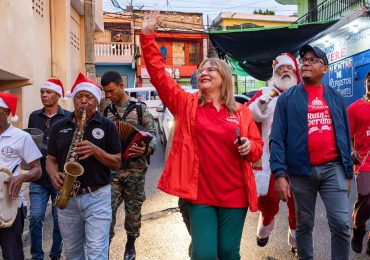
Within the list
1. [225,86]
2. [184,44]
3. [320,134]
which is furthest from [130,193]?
[184,44]

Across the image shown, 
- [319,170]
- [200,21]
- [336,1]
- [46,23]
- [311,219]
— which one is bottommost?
[311,219]

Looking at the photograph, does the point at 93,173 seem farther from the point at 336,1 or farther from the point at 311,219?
the point at 336,1

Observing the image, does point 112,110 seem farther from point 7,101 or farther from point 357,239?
point 357,239

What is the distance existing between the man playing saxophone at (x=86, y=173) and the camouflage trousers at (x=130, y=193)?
1046 millimetres

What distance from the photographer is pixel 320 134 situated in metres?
4.04

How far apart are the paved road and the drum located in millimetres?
1898

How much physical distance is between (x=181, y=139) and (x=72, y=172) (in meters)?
0.87

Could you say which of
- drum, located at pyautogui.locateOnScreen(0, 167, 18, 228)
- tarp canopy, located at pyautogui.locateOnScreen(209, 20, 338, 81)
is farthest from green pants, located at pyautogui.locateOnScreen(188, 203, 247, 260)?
tarp canopy, located at pyautogui.locateOnScreen(209, 20, 338, 81)

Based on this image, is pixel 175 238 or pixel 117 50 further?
pixel 117 50

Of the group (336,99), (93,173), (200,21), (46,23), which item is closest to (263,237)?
(336,99)

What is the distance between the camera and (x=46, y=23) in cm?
1101

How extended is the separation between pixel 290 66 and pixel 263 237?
2.00m

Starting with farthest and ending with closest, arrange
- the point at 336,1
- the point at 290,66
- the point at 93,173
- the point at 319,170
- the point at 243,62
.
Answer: the point at 336,1 < the point at 243,62 < the point at 290,66 < the point at 319,170 < the point at 93,173

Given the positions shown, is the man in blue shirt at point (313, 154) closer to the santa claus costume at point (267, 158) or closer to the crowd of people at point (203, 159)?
the crowd of people at point (203, 159)
